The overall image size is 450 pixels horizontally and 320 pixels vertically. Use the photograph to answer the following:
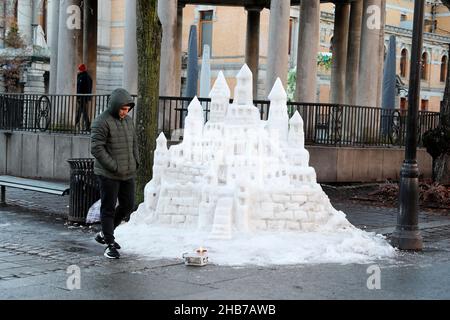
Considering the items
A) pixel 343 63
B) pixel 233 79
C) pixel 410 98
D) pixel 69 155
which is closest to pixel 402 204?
pixel 410 98

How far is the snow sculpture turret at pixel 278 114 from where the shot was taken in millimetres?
13250

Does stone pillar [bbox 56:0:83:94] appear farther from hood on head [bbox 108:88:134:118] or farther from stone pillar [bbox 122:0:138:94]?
hood on head [bbox 108:88:134:118]

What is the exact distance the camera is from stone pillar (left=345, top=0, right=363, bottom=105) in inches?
1045

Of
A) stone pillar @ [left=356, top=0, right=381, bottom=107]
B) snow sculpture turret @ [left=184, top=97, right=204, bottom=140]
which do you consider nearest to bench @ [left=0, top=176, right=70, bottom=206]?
snow sculpture turret @ [left=184, top=97, right=204, bottom=140]

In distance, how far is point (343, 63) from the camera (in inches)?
1092

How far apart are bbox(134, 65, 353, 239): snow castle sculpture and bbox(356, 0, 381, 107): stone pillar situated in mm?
10655

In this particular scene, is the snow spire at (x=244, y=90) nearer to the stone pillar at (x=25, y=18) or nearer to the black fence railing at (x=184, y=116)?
the black fence railing at (x=184, y=116)

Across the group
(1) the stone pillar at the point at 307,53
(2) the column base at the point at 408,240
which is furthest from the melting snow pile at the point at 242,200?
(1) the stone pillar at the point at 307,53

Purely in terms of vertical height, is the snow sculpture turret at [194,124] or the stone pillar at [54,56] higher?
the stone pillar at [54,56]

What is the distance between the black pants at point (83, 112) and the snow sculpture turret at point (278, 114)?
32.6 ft

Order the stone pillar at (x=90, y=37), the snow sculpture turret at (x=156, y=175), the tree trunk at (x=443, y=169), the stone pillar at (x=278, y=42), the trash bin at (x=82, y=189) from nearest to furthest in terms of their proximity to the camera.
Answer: the snow sculpture turret at (x=156, y=175), the trash bin at (x=82, y=189), the tree trunk at (x=443, y=169), the stone pillar at (x=278, y=42), the stone pillar at (x=90, y=37)

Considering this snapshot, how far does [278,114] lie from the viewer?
13297mm
